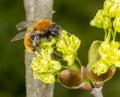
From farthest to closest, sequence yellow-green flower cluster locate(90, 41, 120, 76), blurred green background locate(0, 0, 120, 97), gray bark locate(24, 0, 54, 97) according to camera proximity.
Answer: blurred green background locate(0, 0, 120, 97) → gray bark locate(24, 0, 54, 97) → yellow-green flower cluster locate(90, 41, 120, 76)

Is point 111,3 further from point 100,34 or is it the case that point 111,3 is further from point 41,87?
point 100,34

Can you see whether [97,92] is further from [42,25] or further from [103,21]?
[42,25]

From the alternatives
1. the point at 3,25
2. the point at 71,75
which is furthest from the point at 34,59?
the point at 3,25

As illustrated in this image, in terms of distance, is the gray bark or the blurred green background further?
the blurred green background

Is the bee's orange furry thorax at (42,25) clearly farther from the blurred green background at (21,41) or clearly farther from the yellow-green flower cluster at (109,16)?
the blurred green background at (21,41)

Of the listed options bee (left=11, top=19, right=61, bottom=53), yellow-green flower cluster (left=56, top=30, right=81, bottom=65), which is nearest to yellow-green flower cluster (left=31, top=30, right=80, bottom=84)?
yellow-green flower cluster (left=56, top=30, right=81, bottom=65)

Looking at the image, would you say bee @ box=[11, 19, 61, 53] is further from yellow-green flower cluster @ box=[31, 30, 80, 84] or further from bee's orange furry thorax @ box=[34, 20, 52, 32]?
yellow-green flower cluster @ box=[31, 30, 80, 84]

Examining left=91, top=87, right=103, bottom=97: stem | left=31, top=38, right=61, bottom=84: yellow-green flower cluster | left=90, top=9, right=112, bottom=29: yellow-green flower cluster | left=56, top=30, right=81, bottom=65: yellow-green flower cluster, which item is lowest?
left=91, top=87, right=103, bottom=97: stem
